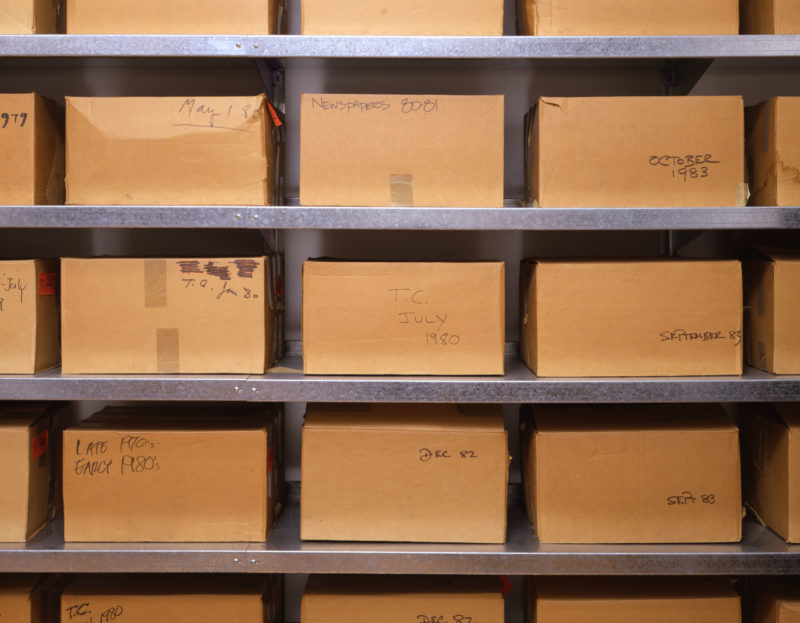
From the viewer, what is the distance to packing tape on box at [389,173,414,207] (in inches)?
53.5

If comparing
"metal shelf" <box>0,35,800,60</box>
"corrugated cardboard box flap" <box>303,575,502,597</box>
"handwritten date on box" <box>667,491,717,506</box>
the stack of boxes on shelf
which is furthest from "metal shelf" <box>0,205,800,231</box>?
"corrugated cardboard box flap" <box>303,575,502,597</box>

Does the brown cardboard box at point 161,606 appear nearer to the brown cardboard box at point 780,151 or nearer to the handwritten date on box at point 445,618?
the handwritten date on box at point 445,618

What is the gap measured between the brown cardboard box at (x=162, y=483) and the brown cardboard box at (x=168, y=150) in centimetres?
52

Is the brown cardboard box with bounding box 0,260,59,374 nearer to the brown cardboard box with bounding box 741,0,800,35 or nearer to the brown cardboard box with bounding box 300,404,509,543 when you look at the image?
the brown cardboard box with bounding box 300,404,509,543

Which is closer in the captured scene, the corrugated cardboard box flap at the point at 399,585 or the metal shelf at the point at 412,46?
the metal shelf at the point at 412,46

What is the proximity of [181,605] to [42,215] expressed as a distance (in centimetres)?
91

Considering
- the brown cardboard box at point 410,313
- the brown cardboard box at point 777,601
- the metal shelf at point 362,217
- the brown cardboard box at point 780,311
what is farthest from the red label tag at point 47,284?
the brown cardboard box at point 777,601

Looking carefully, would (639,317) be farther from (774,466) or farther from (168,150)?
(168,150)

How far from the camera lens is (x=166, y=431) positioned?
1.39 m

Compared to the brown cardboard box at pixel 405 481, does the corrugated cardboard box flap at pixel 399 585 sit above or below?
below

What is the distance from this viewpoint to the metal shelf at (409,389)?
1.33 meters

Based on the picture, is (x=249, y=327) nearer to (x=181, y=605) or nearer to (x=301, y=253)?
(x=301, y=253)

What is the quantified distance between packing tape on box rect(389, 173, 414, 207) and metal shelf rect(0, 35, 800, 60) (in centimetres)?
24

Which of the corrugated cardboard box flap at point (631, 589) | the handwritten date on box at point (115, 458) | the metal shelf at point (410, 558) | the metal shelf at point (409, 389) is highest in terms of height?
the metal shelf at point (409, 389)
